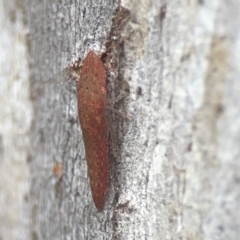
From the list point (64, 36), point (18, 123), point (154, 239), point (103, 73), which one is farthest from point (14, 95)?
point (154, 239)

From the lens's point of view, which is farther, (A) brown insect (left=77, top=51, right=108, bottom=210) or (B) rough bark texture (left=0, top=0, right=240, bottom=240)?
(A) brown insect (left=77, top=51, right=108, bottom=210)

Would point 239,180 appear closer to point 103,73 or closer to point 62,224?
point 103,73

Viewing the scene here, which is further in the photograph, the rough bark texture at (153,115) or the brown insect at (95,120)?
the brown insect at (95,120)
